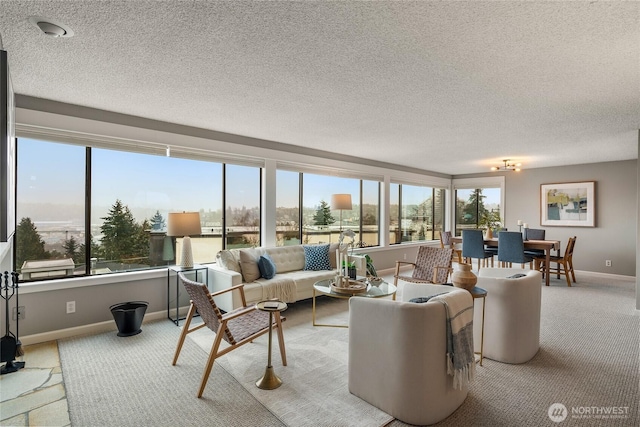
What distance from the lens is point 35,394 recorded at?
7.88 feet

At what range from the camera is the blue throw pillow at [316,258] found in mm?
4969

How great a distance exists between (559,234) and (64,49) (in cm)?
888

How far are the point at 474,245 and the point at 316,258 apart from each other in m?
3.51

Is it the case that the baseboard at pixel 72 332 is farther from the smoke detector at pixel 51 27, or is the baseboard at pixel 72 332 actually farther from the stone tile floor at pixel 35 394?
the smoke detector at pixel 51 27

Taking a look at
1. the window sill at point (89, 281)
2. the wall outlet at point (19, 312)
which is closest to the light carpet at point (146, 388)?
the wall outlet at point (19, 312)

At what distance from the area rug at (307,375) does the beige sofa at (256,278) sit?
0.41 metres

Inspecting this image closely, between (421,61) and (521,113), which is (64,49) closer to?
(421,61)

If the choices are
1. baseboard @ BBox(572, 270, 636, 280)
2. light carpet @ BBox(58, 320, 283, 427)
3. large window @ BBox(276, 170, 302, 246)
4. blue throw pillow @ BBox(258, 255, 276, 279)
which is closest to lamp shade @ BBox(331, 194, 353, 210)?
large window @ BBox(276, 170, 302, 246)

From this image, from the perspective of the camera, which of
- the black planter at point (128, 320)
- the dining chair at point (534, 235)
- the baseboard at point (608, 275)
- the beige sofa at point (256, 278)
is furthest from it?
the dining chair at point (534, 235)

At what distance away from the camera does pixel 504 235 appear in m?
6.15

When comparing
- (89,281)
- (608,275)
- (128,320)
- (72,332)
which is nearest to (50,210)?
(89,281)

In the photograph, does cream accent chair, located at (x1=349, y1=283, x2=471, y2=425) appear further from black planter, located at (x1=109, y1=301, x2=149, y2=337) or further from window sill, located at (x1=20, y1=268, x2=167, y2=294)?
window sill, located at (x1=20, y1=268, x2=167, y2=294)

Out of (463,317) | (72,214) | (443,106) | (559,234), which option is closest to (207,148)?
(72,214)

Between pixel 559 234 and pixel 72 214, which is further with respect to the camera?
pixel 559 234
